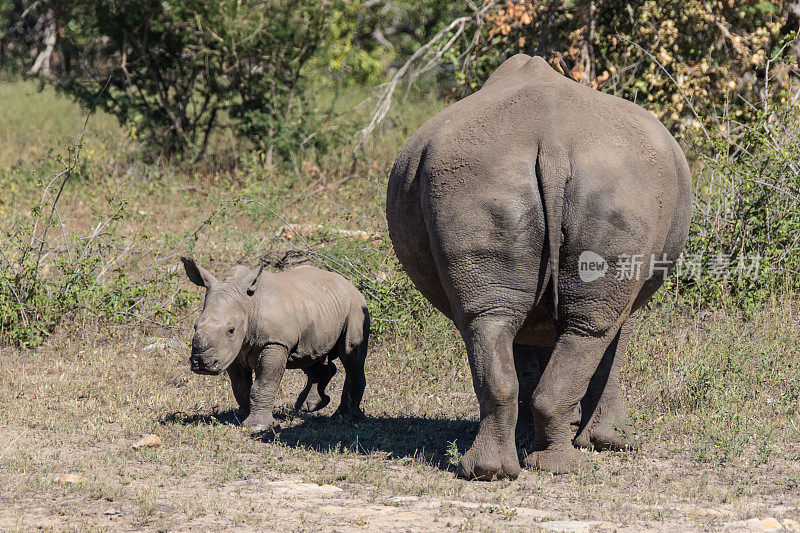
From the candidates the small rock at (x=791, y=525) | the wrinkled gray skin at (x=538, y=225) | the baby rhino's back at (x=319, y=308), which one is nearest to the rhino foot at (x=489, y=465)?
the wrinkled gray skin at (x=538, y=225)

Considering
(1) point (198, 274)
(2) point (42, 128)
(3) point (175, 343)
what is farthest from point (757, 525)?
(2) point (42, 128)

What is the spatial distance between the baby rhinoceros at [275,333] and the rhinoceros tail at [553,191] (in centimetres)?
233

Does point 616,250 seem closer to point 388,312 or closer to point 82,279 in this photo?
point 388,312

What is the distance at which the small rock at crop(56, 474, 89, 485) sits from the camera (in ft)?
17.8

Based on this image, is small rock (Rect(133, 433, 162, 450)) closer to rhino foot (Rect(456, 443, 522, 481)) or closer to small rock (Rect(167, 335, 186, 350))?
rhino foot (Rect(456, 443, 522, 481))

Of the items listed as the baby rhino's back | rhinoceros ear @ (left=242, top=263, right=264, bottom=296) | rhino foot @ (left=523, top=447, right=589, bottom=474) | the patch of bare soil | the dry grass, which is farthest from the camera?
the baby rhino's back

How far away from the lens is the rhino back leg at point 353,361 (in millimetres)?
7281

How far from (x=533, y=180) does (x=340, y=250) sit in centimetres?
489

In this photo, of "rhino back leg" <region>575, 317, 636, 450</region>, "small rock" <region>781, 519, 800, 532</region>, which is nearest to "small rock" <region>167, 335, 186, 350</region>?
"rhino back leg" <region>575, 317, 636, 450</region>

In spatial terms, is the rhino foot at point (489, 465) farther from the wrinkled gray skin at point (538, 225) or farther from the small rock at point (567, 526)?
the small rock at point (567, 526)

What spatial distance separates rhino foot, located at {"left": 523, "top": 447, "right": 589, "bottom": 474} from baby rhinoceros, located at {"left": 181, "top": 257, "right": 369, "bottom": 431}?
190 cm

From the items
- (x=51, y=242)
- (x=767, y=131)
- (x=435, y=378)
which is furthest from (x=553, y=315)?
(x=51, y=242)

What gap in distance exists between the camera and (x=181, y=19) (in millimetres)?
13672

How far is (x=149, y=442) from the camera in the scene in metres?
6.32
